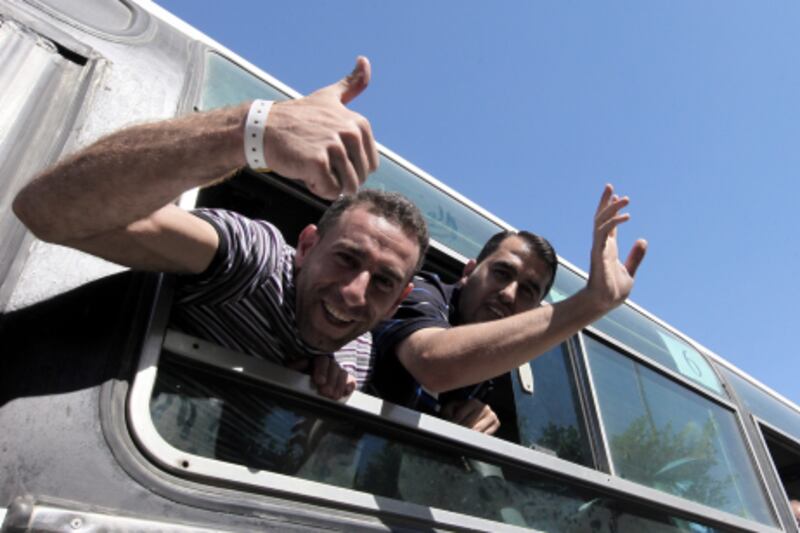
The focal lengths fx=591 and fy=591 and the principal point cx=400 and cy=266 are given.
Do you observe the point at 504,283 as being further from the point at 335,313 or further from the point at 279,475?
the point at 279,475

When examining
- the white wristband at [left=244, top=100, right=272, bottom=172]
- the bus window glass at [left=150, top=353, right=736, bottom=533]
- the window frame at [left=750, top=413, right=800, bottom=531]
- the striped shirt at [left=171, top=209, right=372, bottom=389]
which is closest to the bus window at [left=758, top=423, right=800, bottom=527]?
the window frame at [left=750, top=413, right=800, bottom=531]

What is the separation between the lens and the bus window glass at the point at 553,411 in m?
2.04

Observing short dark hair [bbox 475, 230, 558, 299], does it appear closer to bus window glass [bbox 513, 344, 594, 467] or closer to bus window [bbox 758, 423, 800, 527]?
bus window glass [bbox 513, 344, 594, 467]

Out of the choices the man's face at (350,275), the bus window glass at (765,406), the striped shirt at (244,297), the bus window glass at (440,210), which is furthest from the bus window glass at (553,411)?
the bus window glass at (765,406)

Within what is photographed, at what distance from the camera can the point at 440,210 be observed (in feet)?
8.04

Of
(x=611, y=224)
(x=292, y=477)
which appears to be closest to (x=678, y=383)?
(x=611, y=224)

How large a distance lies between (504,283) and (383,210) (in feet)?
2.07

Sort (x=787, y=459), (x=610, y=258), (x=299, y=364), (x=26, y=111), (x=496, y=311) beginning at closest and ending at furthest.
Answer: (x=26, y=111) < (x=299, y=364) < (x=610, y=258) < (x=496, y=311) < (x=787, y=459)

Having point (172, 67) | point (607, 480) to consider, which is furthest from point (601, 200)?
point (172, 67)

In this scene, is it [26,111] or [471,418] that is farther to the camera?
[471,418]

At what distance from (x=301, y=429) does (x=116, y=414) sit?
1.23 feet

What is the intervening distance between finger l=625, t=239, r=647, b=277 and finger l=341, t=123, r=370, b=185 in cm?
108

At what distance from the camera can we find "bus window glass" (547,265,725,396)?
2785 millimetres

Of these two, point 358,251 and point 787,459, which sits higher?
point 787,459
